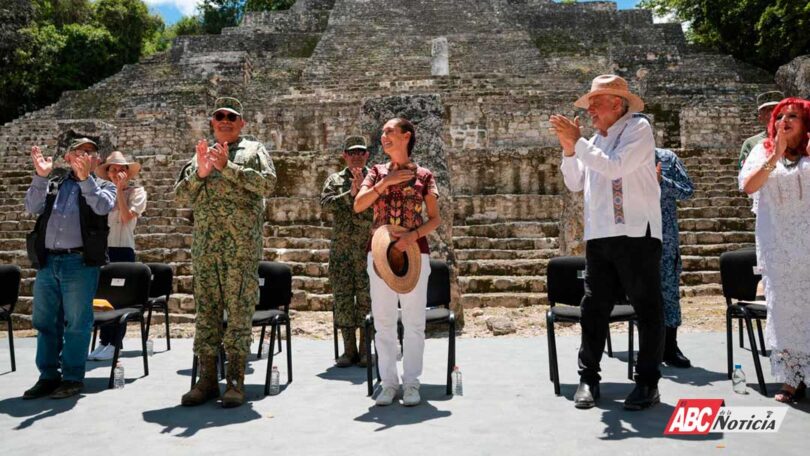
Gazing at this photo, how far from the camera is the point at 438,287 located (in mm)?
4703

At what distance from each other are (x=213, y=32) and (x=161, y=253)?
37120 mm

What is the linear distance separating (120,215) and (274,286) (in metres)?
1.65

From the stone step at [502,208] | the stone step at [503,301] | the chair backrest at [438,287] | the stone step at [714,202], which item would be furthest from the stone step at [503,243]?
the chair backrest at [438,287]

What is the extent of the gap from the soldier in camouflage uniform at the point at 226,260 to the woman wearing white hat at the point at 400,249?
64cm

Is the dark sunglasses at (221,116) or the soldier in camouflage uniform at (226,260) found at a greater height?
the dark sunglasses at (221,116)

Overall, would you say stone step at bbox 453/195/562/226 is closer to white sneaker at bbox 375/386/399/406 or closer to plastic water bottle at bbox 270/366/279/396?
plastic water bottle at bbox 270/366/279/396

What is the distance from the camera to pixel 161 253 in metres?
8.91

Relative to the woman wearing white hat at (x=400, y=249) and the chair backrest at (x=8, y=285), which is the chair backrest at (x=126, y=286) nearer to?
the chair backrest at (x=8, y=285)

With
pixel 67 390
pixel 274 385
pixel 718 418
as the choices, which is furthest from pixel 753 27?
pixel 67 390

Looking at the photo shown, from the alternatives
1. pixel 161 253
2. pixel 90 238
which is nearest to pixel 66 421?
pixel 90 238

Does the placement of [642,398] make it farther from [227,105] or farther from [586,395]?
[227,105]

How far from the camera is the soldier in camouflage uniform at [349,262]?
5066mm

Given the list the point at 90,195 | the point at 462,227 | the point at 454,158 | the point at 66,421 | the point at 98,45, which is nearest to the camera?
the point at 66,421

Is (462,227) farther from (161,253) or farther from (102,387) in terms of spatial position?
(102,387)
